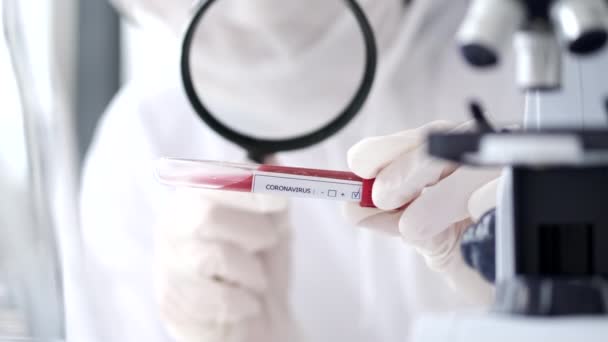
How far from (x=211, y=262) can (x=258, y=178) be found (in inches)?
15.1

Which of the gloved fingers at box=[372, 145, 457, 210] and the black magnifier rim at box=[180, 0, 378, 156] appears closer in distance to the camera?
the gloved fingers at box=[372, 145, 457, 210]

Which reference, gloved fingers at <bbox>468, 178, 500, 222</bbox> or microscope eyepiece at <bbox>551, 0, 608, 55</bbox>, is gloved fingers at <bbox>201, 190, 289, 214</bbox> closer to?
gloved fingers at <bbox>468, 178, 500, 222</bbox>

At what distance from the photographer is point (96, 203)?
1.13m

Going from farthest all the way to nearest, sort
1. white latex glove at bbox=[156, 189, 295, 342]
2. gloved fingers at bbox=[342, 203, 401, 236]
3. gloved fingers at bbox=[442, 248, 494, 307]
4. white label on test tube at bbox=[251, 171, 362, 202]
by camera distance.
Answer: white latex glove at bbox=[156, 189, 295, 342] → gloved fingers at bbox=[442, 248, 494, 307] → gloved fingers at bbox=[342, 203, 401, 236] → white label on test tube at bbox=[251, 171, 362, 202]

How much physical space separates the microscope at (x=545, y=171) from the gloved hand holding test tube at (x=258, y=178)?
0.17 meters

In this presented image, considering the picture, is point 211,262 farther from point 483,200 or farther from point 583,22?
point 583,22

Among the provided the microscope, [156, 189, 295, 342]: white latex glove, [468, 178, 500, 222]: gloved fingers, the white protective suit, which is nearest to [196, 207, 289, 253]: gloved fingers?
[156, 189, 295, 342]: white latex glove

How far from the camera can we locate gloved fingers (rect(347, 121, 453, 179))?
0.67 metres

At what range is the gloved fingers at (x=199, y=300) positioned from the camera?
95 centimetres

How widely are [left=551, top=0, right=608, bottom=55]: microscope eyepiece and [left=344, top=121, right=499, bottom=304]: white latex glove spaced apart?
25 centimetres

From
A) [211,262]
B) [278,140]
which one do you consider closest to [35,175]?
[211,262]

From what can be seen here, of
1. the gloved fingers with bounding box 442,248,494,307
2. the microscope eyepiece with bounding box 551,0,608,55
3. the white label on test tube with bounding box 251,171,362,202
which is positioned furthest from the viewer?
the gloved fingers with bounding box 442,248,494,307

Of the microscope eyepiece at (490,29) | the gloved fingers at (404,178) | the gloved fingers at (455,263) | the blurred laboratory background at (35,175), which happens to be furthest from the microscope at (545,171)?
the blurred laboratory background at (35,175)

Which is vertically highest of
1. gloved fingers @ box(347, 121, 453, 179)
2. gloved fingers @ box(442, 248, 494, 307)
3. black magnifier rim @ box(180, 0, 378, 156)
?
black magnifier rim @ box(180, 0, 378, 156)
